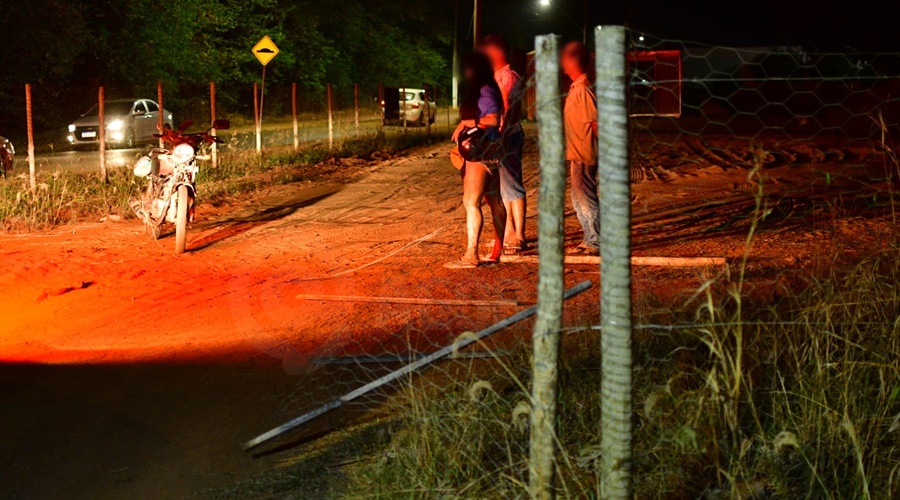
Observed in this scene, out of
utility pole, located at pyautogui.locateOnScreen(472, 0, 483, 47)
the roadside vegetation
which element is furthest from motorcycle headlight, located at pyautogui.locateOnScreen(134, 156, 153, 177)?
utility pole, located at pyautogui.locateOnScreen(472, 0, 483, 47)

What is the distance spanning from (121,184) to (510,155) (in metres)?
9.24

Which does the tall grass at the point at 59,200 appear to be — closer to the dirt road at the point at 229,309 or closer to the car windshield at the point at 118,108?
the dirt road at the point at 229,309

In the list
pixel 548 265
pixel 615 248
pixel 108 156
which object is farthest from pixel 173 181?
pixel 108 156

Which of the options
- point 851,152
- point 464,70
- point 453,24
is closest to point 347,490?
point 464,70

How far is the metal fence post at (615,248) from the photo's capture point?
3.65 meters

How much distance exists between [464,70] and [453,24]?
61513mm

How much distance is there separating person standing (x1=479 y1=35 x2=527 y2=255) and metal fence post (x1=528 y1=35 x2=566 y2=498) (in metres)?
5.01

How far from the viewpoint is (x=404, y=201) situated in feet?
50.5

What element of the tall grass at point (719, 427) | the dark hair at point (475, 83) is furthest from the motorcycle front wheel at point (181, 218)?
the tall grass at point (719, 427)

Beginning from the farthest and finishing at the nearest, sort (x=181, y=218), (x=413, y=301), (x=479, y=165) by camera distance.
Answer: (x=181, y=218) < (x=479, y=165) < (x=413, y=301)

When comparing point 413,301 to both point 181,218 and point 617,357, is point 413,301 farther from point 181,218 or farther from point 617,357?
point 617,357

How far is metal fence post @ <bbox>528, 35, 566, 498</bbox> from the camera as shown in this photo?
3818 mm

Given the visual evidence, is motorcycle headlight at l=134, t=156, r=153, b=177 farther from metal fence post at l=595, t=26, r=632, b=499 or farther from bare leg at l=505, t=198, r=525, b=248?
metal fence post at l=595, t=26, r=632, b=499

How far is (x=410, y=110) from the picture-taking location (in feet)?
120
